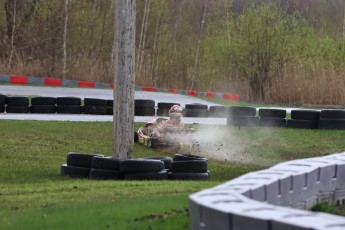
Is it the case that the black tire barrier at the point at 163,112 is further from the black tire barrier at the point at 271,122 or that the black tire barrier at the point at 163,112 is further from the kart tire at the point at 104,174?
the kart tire at the point at 104,174

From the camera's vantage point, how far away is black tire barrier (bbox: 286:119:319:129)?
24.2 meters

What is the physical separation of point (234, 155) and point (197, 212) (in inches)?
535

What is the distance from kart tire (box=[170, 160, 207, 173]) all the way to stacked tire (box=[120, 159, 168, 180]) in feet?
1.10

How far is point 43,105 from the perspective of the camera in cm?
2519

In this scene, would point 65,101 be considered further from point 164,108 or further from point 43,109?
point 164,108

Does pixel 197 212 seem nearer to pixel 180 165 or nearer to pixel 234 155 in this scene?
pixel 180 165

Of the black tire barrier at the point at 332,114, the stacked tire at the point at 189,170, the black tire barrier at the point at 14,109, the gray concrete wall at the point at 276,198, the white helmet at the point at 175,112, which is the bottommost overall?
the stacked tire at the point at 189,170

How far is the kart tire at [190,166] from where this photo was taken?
42.1 feet

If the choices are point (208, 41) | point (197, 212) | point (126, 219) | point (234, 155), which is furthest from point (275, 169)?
point (208, 41)

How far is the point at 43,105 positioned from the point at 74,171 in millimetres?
11951

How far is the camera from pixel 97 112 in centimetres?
2627

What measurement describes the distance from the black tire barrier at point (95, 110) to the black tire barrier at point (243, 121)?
156 inches

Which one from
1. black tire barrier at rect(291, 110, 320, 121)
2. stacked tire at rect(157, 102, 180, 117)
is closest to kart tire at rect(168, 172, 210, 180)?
black tire barrier at rect(291, 110, 320, 121)

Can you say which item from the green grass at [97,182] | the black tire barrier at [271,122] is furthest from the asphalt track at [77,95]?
the green grass at [97,182]
